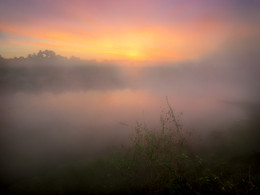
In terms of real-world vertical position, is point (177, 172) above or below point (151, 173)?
above

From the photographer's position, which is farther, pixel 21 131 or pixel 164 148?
pixel 21 131

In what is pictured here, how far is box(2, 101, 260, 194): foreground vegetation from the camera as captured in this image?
693 cm

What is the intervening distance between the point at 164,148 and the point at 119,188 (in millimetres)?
3049

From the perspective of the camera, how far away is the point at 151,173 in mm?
7934

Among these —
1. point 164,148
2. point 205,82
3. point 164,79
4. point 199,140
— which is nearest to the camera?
point 164,148

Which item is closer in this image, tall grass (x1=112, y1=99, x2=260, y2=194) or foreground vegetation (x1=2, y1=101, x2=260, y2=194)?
tall grass (x1=112, y1=99, x2=260, y2=194)

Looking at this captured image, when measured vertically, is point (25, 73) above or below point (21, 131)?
above

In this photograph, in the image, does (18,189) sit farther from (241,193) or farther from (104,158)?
(241,193)

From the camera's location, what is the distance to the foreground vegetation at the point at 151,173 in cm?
693

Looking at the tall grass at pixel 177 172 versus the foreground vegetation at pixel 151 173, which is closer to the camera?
the tall grass at pixel 177 172

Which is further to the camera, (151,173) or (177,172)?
(151,173)

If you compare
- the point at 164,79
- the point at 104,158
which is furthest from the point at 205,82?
the point at 104,158

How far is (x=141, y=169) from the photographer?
9203 millimetres

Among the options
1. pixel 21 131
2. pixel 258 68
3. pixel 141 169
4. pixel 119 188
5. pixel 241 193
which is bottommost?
pixel 21 131
